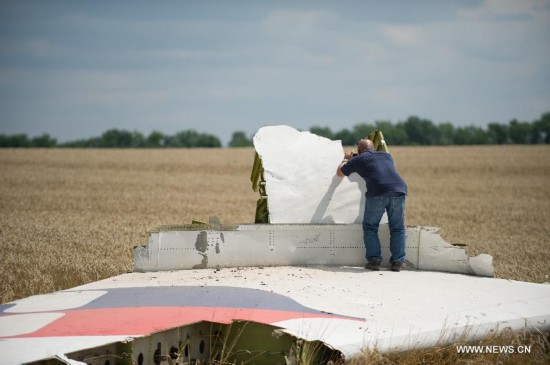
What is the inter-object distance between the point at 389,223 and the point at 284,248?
1.37 m

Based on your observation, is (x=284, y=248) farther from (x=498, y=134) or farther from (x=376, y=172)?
(x=498, y=134)

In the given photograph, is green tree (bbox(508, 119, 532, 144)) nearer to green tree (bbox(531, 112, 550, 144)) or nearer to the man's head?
green tree (bbox(531, 112, 550, 144))

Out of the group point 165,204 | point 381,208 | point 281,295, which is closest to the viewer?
point 281,295

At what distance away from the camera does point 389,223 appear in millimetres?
8977

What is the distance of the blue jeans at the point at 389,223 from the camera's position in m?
8.89

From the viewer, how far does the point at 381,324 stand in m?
6.19

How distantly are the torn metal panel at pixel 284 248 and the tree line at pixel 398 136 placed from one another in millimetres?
55141

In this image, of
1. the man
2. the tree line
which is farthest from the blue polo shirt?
the tree line

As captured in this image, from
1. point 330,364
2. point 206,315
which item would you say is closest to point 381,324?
point 330,364

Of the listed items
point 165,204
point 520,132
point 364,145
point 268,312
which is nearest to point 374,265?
point 364,145

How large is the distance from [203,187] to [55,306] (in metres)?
20.0

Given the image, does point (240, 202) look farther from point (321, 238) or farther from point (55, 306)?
point (55, 306)

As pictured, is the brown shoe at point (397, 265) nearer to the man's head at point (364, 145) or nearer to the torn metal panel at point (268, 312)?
the torn metal panel at point (268, 312)

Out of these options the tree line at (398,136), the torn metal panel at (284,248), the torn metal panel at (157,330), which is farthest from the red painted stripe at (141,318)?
the tree line at (398,136)
